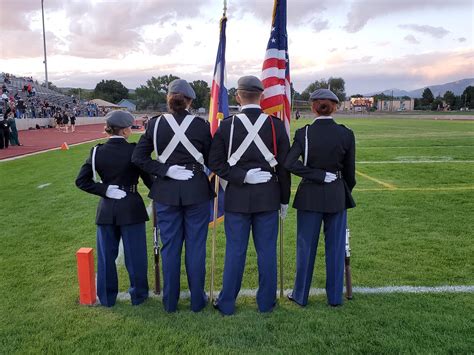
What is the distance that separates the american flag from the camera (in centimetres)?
426

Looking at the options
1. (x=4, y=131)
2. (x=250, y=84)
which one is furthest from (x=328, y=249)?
(x=4, y=131)

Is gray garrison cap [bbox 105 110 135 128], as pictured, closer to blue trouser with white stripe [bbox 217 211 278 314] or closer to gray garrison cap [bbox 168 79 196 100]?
gray garrison cap [bbox 168 79 196 100]

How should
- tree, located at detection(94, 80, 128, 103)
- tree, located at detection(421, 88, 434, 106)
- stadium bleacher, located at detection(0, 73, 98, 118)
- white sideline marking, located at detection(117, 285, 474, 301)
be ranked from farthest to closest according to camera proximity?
1. tree, located at detection(94, 80, 128, 103)
2. tree, located at detection(421, 88, 434, 106)
3. stadium bleacher, located at detection(0, 73, 98, 118)
4. white sideline marking, located at detection(117, 285, 474, 301)

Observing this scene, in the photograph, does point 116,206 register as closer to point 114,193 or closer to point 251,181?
point 114,193

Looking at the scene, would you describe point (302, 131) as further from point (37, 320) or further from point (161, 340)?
point (37, 320)

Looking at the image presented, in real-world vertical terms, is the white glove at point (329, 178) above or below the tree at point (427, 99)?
below

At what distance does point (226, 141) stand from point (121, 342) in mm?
1746

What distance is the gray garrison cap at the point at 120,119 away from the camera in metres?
3.74

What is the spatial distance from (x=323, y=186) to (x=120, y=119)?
185cm

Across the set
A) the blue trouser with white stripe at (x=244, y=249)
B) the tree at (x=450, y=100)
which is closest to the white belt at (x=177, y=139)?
the blue trouser with white stripe at (x=244, y=249)

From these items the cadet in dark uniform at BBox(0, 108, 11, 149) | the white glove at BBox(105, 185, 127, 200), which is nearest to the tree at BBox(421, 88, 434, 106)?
the cadet in dark uniform at BBox(0, 108, 11, 149)

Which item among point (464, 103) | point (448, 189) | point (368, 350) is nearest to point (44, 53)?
point (448, 189)

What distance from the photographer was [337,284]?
12.6ft

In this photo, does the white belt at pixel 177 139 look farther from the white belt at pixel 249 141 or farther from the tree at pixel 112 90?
the tree at pixel 112 90
